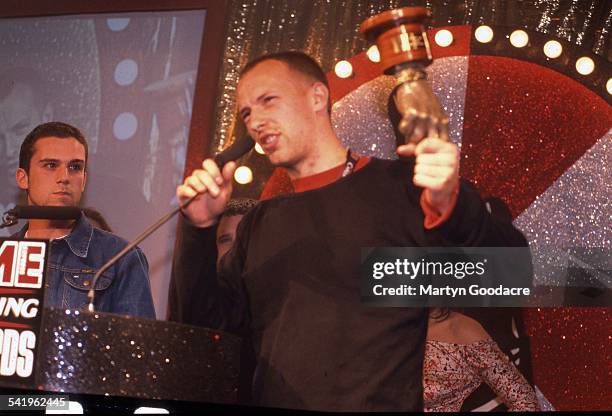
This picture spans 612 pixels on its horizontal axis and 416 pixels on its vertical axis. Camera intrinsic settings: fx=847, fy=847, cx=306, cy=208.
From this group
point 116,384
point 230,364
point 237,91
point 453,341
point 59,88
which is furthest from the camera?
point 59,88

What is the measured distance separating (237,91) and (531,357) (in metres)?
0.90

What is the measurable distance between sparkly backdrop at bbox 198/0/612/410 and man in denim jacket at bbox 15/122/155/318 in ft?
1.12

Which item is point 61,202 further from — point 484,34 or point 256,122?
point 484,34

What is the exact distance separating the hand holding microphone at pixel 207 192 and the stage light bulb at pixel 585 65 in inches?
32.2

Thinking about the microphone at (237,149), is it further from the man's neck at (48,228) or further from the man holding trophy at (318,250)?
the man's neck at (48,228)

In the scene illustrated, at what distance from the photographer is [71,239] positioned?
79.0 inches

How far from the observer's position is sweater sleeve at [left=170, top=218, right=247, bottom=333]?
6.05 feet

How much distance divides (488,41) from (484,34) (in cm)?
2

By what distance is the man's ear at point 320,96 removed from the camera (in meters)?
1.95

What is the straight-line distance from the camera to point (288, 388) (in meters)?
1.82

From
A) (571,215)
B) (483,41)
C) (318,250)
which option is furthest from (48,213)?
(571,215)

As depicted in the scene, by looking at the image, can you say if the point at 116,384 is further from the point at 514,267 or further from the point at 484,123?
the point at 484,123

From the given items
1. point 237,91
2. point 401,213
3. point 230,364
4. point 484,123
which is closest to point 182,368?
point 230,364

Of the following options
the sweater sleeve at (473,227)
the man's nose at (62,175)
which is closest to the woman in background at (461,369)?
the sweater sleeve at (473,227)
